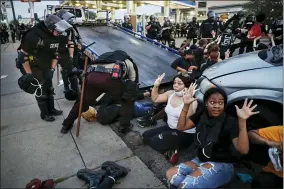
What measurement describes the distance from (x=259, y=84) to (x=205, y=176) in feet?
3.92

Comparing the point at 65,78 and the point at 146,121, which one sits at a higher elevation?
the point at 65,78

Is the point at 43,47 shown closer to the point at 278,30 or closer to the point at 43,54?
the point at 43,54

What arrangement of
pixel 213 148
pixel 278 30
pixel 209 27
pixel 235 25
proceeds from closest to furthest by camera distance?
pixel 213 148 < pixel 278 30 < pixel 209 27 < pixel 235 25

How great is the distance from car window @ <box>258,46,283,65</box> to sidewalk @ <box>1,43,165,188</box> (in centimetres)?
191

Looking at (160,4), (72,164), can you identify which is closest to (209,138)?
(72,164)

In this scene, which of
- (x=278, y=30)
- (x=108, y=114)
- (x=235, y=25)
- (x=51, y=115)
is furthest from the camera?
(x=235, y=25)

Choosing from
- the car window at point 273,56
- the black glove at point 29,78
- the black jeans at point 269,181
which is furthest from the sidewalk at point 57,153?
the car window at point 273,56

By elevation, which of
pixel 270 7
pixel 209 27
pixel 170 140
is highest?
pixel 270 7

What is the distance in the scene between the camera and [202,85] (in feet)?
10.1

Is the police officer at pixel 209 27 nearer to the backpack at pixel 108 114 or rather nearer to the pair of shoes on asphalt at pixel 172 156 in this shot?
the backpack at pixel 108 114

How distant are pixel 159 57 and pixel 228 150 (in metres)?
4.82

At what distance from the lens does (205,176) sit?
2131 mm

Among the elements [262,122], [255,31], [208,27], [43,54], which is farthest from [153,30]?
[262,122]

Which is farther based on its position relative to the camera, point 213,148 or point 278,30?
point 278,30
